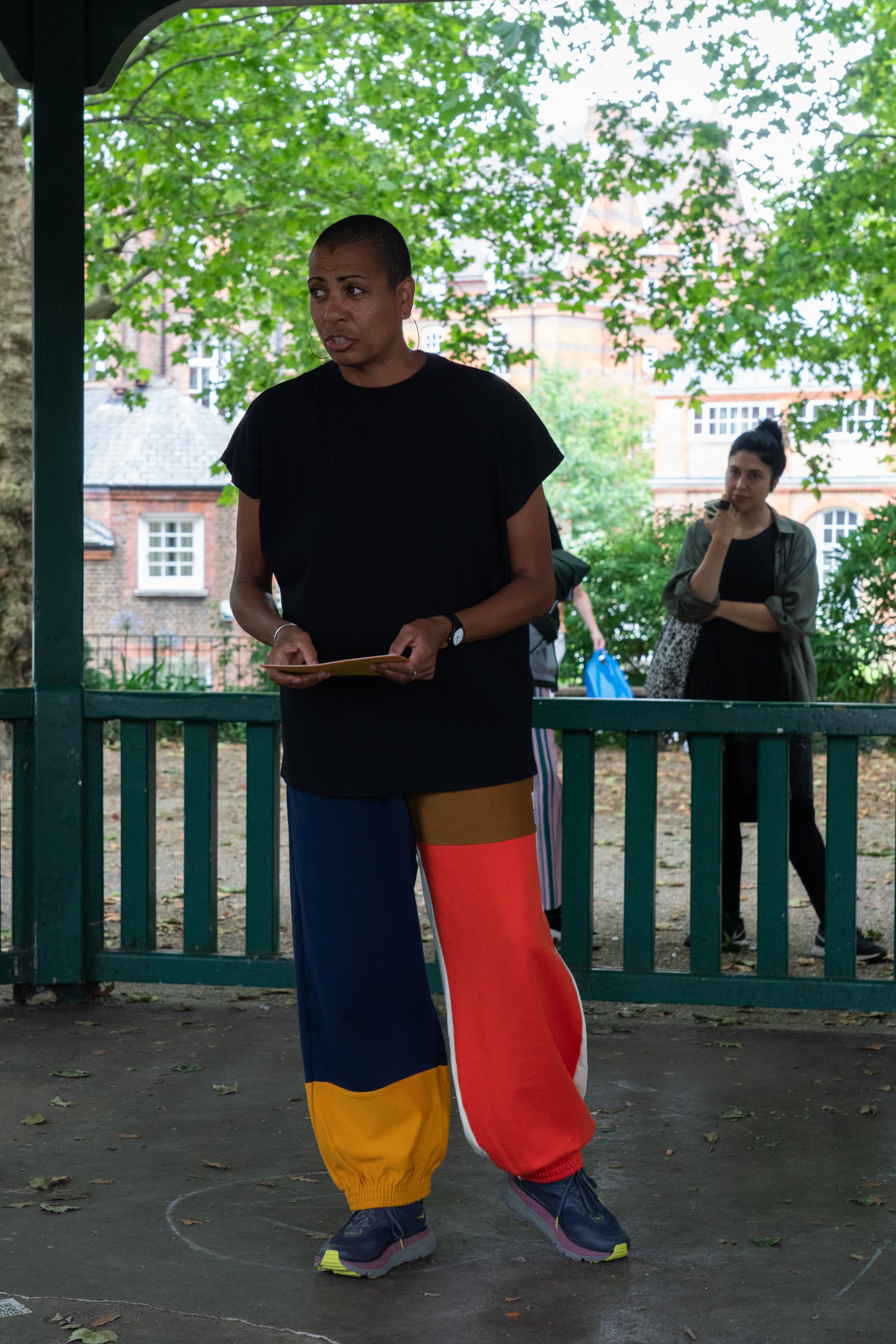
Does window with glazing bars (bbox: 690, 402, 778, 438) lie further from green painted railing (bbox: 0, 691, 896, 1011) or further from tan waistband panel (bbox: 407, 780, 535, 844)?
tan waistband panel (bbox: 407, 780, 535, 844)

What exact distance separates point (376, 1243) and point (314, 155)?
15.2m

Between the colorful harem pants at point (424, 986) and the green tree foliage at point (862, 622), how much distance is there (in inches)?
477

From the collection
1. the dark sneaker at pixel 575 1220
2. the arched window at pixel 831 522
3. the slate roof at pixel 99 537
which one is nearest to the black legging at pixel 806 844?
the dark sneaker at pixel 575 1220

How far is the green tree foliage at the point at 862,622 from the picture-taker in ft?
48.0

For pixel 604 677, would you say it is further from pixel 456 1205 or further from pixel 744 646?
pixel 456 1205

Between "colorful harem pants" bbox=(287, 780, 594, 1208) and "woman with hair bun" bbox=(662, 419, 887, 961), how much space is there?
2.60 metres

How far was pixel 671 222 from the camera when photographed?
15836 millimetres

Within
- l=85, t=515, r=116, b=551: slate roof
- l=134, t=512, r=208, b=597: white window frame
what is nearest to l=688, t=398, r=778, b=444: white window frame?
l=134, t=512, r=208, b=597: white window frame

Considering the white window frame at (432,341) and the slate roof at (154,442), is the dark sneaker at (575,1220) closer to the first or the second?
the white window frame at (432,341)

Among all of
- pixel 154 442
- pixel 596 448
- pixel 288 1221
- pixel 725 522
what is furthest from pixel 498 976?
pixel 596 448

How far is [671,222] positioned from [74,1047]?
13.3 metres

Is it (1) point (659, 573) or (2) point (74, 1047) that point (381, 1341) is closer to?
(2) point (74, 1047)

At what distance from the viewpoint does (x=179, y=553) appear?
34281 mm

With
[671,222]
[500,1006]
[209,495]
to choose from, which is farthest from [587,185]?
[209,495]
